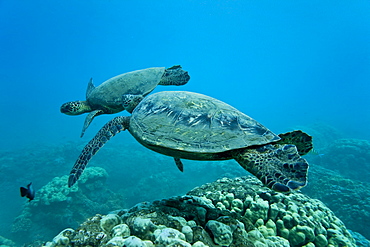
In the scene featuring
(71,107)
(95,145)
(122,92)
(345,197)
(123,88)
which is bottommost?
(95,145)

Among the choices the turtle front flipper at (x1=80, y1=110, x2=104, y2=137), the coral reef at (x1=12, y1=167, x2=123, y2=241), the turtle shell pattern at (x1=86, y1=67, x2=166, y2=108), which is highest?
the turtle shell pattern at (x1=86, y1=67, x2=166, y2=108)

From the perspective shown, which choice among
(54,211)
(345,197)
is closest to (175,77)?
(345,197)

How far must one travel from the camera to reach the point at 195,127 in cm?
312

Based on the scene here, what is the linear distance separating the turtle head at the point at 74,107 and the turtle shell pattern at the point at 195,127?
3.87m

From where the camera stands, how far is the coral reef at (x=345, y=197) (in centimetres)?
709

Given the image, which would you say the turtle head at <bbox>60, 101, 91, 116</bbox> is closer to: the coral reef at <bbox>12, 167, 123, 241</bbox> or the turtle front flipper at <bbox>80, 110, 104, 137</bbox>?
the turtle front flipper at <bbox>80, 110, 104, 137</bbox>

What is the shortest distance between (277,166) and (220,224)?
112 cm

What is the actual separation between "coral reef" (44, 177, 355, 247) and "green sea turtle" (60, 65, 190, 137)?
10.7 feet

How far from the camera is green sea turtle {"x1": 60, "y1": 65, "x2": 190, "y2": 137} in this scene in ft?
18.8

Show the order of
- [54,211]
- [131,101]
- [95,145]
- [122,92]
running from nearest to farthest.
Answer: [95,145] → [131,101] → [122,92] → [54,211]

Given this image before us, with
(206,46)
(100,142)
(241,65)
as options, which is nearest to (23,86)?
(206,46)

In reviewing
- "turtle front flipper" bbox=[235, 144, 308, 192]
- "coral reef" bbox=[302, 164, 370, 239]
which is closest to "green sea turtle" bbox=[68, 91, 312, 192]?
"turtle front flipper" bbox=[235, 144, 308, 192]

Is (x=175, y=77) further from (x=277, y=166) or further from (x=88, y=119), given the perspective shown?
(x=277, y=166)

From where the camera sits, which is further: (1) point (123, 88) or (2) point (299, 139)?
(1) point (123, 88)
